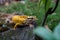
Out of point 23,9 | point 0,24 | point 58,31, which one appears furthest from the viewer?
point 23,9

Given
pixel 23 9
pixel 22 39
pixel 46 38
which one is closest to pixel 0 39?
pixel 22 39

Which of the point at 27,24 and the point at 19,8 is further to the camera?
the point at 19,8

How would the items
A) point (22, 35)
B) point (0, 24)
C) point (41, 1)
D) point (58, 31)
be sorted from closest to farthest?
point (58, 31) → point (41, 1) → point (22, 35) → point (0, 24)

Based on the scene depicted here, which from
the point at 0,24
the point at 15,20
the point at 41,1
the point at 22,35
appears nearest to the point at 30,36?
the point at 22,35

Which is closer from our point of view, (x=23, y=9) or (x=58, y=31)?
(x=58, y=31)

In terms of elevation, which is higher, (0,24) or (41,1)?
(41,1)

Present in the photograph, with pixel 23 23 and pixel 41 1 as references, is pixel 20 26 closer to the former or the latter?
pixel 23 23

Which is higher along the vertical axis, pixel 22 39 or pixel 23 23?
pixel 23 23

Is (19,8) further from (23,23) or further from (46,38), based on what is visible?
(46,38)

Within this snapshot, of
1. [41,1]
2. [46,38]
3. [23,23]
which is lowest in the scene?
[23,23]
